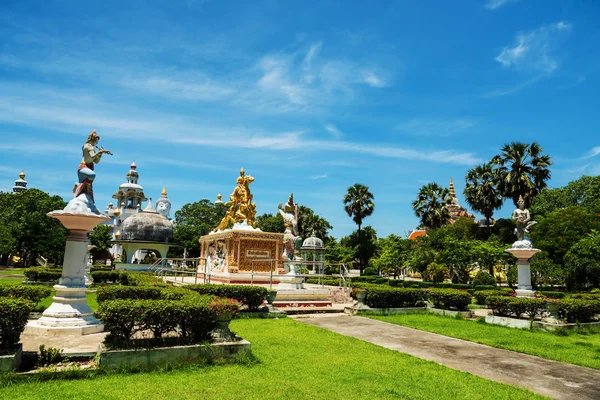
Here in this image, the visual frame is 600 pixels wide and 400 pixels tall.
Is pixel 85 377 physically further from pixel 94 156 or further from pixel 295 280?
pixel 295 280

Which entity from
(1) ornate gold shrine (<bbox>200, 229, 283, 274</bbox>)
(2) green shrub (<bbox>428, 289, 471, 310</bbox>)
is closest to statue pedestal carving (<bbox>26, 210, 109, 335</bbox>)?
(1) ornate gold shrine (<bbox>200, 229, 283, 274</bbox>)

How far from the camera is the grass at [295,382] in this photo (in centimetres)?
577

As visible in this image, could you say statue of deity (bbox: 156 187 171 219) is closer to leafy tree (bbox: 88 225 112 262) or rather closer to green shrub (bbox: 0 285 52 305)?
leafy tree (bbox: 88 225 112 262)

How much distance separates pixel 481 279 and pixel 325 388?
97.9 ft

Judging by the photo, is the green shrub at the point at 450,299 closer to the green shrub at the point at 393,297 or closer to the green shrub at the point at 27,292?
the green shrub at the point at 393,297

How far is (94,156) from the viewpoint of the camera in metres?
10.8

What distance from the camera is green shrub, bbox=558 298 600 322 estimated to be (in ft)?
44.0

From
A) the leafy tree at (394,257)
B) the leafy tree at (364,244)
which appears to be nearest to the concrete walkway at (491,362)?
the leafy tree at (394,257)

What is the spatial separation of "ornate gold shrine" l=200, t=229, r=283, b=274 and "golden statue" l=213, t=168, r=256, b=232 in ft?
4.55

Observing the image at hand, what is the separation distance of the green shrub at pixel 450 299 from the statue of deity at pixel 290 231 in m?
7.19

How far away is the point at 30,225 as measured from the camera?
4756cm

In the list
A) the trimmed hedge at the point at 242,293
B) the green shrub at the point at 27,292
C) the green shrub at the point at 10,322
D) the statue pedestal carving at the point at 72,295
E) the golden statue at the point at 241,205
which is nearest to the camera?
the green shrub at the point at 10,322

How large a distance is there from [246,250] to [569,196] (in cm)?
3753

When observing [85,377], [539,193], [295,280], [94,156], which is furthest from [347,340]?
[539,193]
